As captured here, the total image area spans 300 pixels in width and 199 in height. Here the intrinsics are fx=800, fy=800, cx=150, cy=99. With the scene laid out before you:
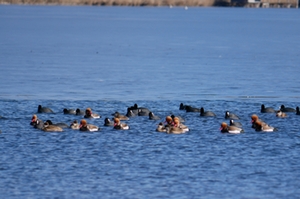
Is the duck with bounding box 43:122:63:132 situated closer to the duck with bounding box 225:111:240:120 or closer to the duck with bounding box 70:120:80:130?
the duck with bounding box 70:120:80:130

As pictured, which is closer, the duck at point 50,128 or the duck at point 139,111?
the duck at point 50,128

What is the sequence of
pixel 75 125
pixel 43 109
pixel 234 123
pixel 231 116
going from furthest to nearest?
pixel 43 109, pixel 231 116, pixel 234 123, pixel 75 125

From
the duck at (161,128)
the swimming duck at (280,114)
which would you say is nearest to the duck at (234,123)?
the duck at (161,128)

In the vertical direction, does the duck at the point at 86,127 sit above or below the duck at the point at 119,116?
below

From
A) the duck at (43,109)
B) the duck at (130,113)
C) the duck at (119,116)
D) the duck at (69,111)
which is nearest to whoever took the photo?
the duck at (119,116)

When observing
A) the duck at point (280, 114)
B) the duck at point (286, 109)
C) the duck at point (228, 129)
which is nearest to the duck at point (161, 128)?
the duck at point (228, 129)

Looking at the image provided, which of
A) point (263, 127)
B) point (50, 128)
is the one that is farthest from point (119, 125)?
point (263, 127)

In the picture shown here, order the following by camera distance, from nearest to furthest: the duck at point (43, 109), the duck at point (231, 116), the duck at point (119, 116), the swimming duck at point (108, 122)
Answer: the swimming duck at point (108, 122) < the duck at point (119, 116) < the duck at point (231, 116) < the duck at point (43, 109)

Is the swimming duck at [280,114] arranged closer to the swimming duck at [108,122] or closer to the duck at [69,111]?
the swimming duck at [108,122]

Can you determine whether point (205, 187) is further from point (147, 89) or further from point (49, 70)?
point (49, 70)

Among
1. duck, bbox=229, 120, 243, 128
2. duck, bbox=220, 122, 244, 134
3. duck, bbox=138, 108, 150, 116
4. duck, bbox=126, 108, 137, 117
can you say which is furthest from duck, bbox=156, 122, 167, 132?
duck, bbox=138, 108, 150, 116

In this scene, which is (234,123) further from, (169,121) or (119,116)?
(119,116)

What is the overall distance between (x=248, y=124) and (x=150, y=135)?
4617 mm

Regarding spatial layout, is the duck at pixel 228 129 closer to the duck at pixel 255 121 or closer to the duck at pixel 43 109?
the duck at pixel 255 121
